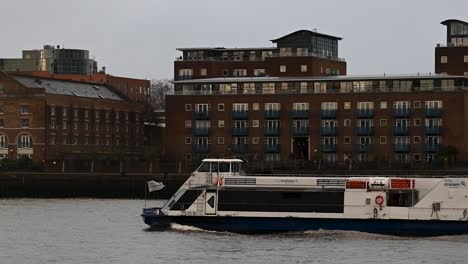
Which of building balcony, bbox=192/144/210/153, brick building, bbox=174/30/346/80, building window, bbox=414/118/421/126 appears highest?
brick building, bbox=174/30/346/80

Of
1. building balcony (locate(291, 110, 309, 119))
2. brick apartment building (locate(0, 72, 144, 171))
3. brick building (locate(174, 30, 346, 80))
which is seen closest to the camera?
building balcony (locate(291, 110, 309, 119))

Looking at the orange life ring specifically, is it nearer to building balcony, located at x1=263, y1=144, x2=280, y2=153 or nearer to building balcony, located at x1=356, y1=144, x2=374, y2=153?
building balcony, located at x1=356, y1=144, x2=374, y2=153

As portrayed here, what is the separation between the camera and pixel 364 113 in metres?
126

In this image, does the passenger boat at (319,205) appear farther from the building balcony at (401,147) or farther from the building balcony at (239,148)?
the building balcony at (239,148)

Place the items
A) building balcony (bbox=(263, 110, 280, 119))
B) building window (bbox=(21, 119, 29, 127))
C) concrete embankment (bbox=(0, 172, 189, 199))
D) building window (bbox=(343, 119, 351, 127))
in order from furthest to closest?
building window (bbox=(21, 119, 29, 127)), building balcony (bbox=(263, 110, 280, 119)), building window (bbox=(343, 119, 351, 127)), concrete embankment (bbox=(0, 172, 189, 199))

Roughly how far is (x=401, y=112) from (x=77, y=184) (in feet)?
103

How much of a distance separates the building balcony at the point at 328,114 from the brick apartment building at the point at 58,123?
2270cm

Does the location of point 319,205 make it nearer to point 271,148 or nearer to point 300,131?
point 300,131

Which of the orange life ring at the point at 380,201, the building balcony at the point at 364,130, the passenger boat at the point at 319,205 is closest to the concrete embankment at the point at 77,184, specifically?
the building balcony at the point at 364,130

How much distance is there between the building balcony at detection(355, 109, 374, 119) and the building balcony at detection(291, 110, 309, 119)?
195 inches

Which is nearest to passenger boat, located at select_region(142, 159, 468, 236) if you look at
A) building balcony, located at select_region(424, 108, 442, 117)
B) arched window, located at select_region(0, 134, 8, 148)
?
building balcony, located at select_region(424, 108, 442, 117)

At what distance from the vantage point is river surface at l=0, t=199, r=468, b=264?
6072cm

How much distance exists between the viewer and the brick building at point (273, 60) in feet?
471

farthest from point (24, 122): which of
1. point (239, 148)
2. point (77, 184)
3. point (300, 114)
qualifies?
point (300, 114)
